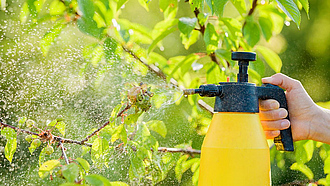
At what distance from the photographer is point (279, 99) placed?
2.29 feet

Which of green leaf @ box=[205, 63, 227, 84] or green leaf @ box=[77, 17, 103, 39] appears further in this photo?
green leaf @ box=[205, 63, 227, 84]

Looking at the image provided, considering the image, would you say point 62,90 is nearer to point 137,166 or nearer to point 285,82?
point 137,166

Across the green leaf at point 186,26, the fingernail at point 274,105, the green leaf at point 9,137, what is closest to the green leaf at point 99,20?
the green leaf at point 186,26

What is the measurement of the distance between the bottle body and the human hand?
0.18m

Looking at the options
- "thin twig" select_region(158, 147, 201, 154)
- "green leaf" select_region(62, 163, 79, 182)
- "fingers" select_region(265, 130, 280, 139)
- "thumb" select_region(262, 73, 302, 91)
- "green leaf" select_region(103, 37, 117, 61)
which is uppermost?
"green leaf" select_region(103, 37, 117, 61)

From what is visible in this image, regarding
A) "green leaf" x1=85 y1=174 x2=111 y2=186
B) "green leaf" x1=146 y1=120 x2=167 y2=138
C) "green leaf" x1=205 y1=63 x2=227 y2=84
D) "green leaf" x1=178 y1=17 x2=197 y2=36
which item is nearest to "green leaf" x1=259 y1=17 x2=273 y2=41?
"green leaf" x1=205 y1=63 x2=227 y2=84

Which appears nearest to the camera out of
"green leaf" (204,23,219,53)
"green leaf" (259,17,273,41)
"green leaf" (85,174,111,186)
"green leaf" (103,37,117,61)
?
"green leaf" (85,174,111,186)

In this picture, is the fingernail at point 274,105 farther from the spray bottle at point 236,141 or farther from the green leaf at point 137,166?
the green leaf at point 137,166

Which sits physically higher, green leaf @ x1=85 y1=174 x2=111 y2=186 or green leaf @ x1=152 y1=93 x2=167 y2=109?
green leaf @ x1=152 y1=93 x2=167 y2=109

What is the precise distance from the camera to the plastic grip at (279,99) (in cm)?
65

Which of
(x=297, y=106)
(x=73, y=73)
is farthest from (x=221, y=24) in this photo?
(x=73, y=73)

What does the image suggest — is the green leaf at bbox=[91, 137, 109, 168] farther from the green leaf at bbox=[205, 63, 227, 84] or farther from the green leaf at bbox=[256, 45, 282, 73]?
the green leaf at bbox=[256, 45, 282, 73]

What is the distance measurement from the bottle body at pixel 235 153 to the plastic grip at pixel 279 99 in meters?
0.09

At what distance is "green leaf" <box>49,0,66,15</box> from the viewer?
741 mm
